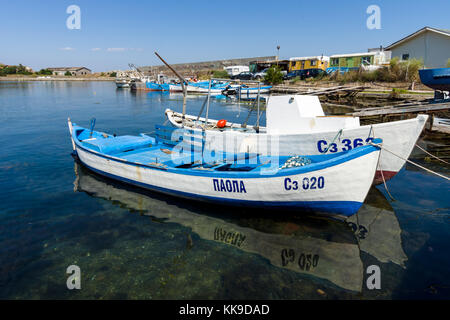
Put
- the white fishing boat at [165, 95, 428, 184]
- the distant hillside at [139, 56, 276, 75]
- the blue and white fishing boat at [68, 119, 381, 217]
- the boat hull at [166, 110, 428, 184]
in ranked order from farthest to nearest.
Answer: the distant hillside at [139, 56, 276, 75], the white fishing boat at [165, 95, 428, 184], the boat hull at [166, 110, 428, 184], the blue and white fishing boat at [68, 119, 381, 217]

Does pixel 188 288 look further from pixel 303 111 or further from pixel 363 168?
pixel 303 111

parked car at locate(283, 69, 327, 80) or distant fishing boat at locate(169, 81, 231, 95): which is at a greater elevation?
parked car at locate(283, 69, 327, 80)

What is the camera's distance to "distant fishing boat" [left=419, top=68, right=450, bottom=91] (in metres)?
15.8

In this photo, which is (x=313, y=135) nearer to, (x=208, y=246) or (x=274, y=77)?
(x=208, y=246)

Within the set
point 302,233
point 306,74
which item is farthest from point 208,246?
point 306,74

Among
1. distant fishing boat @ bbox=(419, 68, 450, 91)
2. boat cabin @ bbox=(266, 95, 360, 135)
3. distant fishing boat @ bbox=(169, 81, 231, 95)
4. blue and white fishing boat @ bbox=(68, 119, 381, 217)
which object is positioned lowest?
blue and white fishing boat @ bbox=(68, 119, 381, 217)

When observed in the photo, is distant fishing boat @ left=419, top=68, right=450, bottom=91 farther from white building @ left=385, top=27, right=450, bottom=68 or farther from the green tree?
the green tree

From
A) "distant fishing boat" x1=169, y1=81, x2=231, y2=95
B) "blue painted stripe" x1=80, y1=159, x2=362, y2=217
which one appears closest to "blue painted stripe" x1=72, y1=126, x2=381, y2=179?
"blue painted stripe" x1=80, y1=159, x2=362, y2=217

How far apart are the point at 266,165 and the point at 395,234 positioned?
472 cm

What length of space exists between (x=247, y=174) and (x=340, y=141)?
4.36 meters

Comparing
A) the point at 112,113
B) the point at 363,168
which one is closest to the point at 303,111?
the point at 363,168

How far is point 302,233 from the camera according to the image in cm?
805

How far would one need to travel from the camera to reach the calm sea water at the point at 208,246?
609 cm

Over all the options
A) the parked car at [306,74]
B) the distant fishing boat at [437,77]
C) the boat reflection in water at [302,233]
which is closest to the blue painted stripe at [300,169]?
the boat reflection in water at [302,233]
